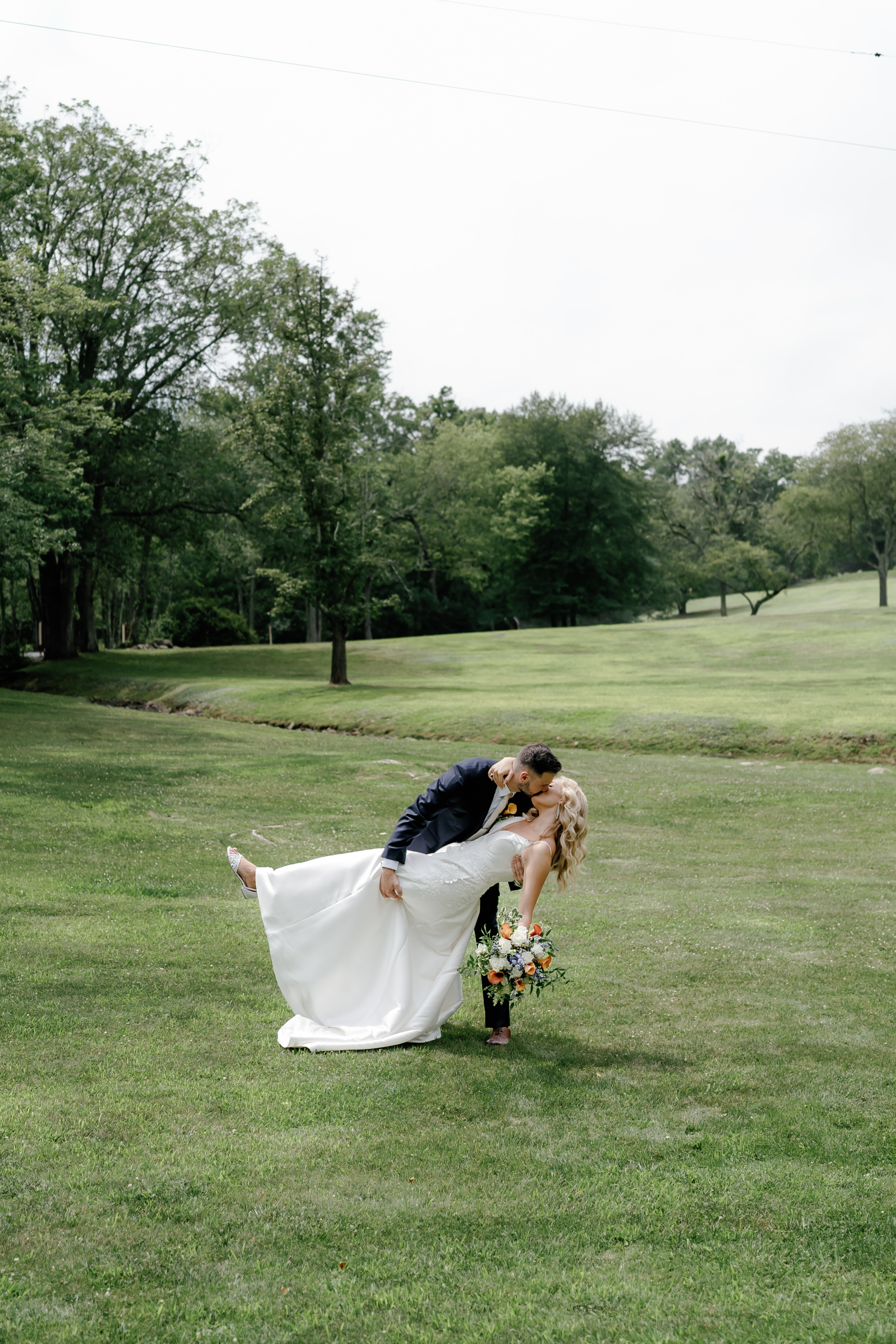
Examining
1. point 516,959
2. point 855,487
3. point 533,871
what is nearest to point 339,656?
point 533,871

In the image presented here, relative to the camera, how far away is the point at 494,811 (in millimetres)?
7773

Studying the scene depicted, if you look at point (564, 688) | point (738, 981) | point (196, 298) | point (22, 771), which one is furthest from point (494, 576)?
point (738, 981)

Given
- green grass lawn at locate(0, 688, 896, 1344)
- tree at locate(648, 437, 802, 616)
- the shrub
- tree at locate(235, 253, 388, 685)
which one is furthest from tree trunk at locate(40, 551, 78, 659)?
tree at locate(648, 437, 802, 616)

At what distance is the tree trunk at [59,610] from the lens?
4988 cm

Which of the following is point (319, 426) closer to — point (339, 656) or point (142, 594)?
point (339, 656)

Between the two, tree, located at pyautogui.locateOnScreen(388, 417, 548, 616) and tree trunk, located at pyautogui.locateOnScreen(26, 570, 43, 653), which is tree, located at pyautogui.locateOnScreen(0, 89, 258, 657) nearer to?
tree trunk, located at pyautogui.locateOnScreen(26, 570, 43, 653)

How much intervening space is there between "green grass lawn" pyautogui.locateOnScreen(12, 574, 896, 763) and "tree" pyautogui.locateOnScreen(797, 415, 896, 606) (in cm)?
543

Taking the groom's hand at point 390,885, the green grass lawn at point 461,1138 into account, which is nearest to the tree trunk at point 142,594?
the green grass lawn at point 461,1138

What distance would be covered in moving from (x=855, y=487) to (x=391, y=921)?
222ft

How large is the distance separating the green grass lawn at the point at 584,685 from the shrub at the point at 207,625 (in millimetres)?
8920

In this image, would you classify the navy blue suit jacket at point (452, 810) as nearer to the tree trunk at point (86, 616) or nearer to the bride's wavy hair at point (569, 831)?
the bride's wavy hair at point (569, 831)

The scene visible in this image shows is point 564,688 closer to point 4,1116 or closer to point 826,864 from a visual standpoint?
point 826,864

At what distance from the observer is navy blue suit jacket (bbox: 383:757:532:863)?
769 centimetres

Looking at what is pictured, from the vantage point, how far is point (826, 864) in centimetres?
1566
